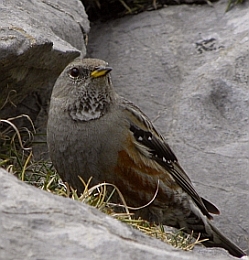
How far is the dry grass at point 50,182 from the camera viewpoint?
4465mm

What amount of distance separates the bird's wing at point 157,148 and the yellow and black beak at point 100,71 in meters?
0.31

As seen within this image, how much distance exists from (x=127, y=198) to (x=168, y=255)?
6.69 ft

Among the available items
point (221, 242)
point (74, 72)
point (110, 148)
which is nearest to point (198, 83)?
point (221, 242)

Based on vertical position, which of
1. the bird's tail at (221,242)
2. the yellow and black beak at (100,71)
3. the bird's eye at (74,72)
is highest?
the yellow and black beak at (100,71)

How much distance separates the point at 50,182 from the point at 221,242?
1.66m

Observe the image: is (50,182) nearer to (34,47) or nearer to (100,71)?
(100,71)

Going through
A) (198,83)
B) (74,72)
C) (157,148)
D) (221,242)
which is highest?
(74,72)

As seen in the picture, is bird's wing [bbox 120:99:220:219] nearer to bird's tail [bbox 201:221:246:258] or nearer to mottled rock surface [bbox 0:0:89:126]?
bird's tail [bbox 201:221:246:258]

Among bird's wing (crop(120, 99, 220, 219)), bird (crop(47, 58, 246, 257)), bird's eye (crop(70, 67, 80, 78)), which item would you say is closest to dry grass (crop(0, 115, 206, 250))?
bird (crop(47, 58, 246, 257))

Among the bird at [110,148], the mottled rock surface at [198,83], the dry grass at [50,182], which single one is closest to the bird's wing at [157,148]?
the bird at [110,148]

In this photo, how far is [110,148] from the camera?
516 centimetres

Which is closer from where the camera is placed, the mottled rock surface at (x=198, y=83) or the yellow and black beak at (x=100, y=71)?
the yellow and black beak at (x=100, y=71)

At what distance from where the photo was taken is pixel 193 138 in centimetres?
671

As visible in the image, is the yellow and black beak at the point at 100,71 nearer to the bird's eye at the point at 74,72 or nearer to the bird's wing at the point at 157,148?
the bird's eye at the point at 74,72
